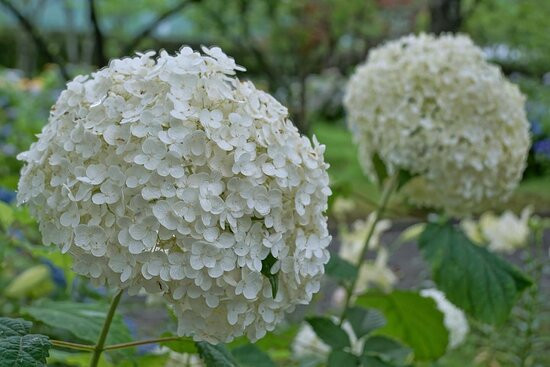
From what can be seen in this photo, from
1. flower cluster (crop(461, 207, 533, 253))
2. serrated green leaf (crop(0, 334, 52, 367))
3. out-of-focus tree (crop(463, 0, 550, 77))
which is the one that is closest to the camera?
serrated green leaf (crop(0, 334, 52, 367))

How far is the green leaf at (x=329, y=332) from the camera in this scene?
68.9 inches

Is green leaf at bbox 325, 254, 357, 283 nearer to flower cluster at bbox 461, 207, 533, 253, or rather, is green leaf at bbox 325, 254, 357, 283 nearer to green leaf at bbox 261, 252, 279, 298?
green leaf at bbox 261, 252, 279, 298

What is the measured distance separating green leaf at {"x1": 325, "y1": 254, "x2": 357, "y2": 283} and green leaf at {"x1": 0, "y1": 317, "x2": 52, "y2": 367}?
85cm

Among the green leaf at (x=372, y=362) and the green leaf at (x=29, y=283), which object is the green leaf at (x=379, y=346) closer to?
the green leaf at (x=372, y=362)

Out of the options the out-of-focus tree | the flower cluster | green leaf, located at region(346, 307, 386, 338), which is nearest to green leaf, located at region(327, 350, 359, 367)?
green leaf, located at region(346, 307, 386, 338)

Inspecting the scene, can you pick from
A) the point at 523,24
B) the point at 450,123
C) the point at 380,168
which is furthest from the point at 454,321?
the point at 523,24

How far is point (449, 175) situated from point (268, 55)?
26.2 ft

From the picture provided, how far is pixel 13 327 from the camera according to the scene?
114 cm

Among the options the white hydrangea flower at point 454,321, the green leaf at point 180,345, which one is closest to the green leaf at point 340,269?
the green leaf at point 180,345

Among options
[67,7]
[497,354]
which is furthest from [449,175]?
[67,7]

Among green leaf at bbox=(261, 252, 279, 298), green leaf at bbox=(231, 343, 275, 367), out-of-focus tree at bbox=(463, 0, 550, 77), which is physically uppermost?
out-of-focus tree at bbox=(463, 0, 550, 77)

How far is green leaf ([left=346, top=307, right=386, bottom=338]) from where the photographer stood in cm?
190

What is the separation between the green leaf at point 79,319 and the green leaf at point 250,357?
22cm

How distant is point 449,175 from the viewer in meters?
1.99
